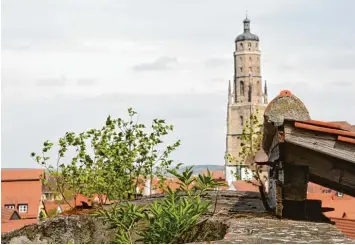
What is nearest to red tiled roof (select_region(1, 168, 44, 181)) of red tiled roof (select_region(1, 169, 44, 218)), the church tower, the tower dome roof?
red tiled roof (select_region(1, 169, 44, 218))

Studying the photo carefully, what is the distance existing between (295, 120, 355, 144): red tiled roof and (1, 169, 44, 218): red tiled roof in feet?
172

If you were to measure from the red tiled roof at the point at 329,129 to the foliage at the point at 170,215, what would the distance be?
2.75 feet

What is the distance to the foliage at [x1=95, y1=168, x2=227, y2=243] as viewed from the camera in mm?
4895

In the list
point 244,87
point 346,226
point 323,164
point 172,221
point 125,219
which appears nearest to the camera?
point 172,221

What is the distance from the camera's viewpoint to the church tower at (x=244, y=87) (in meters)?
141

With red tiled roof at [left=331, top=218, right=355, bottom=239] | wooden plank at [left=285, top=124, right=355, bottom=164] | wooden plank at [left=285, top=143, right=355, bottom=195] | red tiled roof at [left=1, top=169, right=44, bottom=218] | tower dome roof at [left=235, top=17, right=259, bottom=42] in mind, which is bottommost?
red tiled roof at [left=1, top=169, right=44, bottom=218]

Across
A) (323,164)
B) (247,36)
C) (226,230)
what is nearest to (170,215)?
(226,230)

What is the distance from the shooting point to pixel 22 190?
58562 millimetres

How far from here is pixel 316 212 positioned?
25.6ft

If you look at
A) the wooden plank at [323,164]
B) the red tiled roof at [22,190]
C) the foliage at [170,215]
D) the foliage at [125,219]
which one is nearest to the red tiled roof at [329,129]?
the wooden plank at [323,164]

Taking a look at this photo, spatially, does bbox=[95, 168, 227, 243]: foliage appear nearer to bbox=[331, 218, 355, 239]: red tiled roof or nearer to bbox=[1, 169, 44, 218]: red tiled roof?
bbox=[331, 218, 355, 239]: red tiled roof

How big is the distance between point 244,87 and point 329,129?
144 m

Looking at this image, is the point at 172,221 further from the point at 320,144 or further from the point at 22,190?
the point at 22,190

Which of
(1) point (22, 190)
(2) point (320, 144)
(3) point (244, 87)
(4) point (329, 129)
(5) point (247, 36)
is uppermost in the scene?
(5) point (247, 36)
